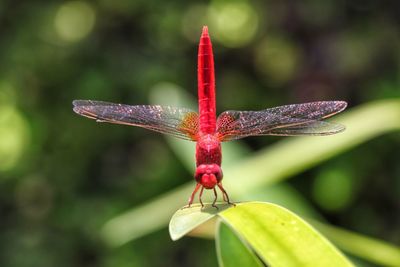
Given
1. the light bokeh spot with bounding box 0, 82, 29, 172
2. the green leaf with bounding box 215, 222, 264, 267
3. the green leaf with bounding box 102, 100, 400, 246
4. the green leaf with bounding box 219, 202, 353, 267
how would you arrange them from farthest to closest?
the light bokeh spot with bounding box 0, 82, 29, 172
the green leaf with bounding box 102, 100, 400, 246
the green leaf with bounding box 215, 222, 264, 267
the green leaf with bounding box 219, 202, 353, 267

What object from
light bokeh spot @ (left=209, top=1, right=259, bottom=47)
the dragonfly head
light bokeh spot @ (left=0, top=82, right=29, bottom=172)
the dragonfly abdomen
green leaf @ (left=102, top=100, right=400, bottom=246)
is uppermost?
light bokeh spot @ (left=209, top=1, right=259, bottom=47)

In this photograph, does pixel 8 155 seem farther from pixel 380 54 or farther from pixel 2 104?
pixel 380 54

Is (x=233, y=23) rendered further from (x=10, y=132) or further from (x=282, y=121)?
(x=282, y=121)

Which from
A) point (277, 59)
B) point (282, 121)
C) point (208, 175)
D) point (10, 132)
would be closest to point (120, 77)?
point (10, 132)

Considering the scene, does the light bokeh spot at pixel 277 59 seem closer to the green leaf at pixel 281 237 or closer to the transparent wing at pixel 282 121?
the transparent wing at pixel 282 121

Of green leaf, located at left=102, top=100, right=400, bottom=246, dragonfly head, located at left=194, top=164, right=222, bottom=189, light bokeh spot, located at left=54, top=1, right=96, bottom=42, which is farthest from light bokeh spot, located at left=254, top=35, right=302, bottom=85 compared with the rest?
dragonfly head, located at left=194, top=164, right=222, bottom=189

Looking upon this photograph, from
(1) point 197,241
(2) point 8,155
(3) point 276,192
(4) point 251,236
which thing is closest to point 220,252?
(4) point 251,236

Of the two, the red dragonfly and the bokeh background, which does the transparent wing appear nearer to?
the red dragonfly
